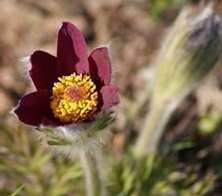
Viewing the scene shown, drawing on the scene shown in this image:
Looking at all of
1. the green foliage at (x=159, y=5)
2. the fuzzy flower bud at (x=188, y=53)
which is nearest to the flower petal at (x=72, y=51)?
the fuzzy flower bud at (x=188, y=53)

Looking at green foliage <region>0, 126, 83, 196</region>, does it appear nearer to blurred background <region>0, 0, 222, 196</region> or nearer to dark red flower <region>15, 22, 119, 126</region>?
blurred background <region>0, 0, 222, 196</region>

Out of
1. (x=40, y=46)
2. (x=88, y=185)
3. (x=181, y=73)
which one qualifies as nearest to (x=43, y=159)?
(x=88, y=185)

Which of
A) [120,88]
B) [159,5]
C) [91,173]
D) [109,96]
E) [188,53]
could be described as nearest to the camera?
[109,96]

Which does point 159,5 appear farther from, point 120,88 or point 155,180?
point 155,180

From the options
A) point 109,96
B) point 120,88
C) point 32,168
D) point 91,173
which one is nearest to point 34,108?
point 109,96

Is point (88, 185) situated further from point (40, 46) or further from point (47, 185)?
point (40, 46)

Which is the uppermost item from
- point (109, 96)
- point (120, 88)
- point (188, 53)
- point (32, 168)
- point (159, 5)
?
point (159, 5)

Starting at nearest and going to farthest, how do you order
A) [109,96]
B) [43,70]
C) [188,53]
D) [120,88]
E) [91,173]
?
1. [109,96]
2. [43,70]
3. [91,173]
4. [188,53]
5. [120,88]
